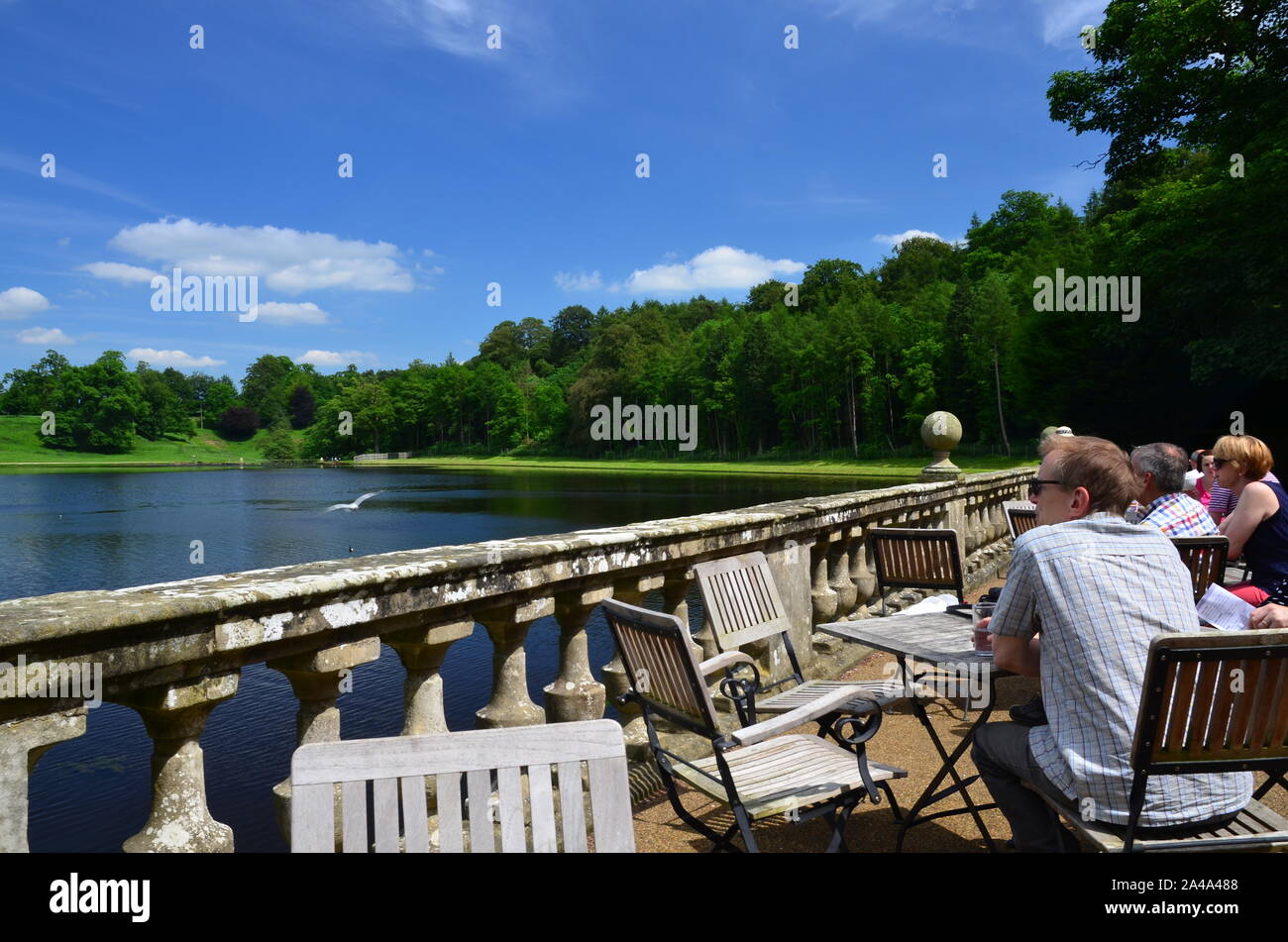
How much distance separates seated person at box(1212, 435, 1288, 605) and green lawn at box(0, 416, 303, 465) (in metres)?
118

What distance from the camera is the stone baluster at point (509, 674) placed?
3.08m

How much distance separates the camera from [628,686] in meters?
3.70

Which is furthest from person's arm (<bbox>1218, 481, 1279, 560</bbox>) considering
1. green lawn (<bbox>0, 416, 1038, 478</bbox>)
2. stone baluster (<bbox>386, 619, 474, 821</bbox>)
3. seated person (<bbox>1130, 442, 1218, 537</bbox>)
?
green lawn (<bbox>0, 416, 1038, 478</bbox>)

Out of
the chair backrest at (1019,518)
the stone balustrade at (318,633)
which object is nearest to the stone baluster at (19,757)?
the stone balustrade at (318,633)

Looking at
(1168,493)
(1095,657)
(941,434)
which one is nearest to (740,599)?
(1095,657)

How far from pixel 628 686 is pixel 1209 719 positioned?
2.03 meters

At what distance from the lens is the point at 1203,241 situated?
22.3 m

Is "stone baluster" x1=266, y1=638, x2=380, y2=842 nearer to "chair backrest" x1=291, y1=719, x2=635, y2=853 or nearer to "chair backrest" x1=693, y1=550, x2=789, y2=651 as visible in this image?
"chair backrest" x1=291, y1=719, x2=635, y2=853

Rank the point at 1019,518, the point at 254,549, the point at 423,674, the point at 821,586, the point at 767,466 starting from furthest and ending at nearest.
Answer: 1. the point at 767,466
2. the point at 254,549
3. the point at 1019,518
4. the point at 821,586
5. the point at 423,674

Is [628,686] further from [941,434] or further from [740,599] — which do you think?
[941,434]

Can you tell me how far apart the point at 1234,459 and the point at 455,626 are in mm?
4205

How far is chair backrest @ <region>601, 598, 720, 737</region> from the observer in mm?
2686

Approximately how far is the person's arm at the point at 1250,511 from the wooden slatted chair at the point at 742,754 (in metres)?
2.80

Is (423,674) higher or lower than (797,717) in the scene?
higher
